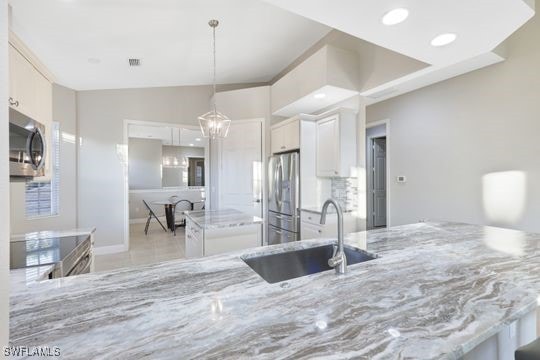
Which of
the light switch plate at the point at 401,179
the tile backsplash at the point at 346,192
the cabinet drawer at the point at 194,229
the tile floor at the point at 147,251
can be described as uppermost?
the light switch plate at the point at 401,179

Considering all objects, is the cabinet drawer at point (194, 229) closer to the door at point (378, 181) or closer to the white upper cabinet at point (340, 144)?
the white upper cabinet at point (340, 144)

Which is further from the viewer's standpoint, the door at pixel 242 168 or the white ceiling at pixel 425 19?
the door at pixel 242 168

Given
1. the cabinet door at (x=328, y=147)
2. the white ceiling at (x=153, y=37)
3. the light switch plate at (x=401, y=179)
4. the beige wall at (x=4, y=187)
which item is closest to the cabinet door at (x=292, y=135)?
the cabinet door at (x=328, y=147)

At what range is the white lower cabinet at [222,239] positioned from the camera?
2.40 meters

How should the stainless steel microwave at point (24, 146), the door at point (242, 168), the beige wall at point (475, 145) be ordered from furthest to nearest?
1. the door at point (242, 168)
2. the beige wall at point (475, 145)
3. the stainless steel microwave at point (24, 146)

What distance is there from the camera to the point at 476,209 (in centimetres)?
316

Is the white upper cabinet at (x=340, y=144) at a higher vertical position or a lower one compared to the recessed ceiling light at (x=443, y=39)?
lower

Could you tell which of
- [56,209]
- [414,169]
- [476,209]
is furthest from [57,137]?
[476,209]

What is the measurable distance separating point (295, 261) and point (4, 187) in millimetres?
1312

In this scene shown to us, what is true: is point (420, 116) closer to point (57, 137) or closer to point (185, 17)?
point (185, 17)

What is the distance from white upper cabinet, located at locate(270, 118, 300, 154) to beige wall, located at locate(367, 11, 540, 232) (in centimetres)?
191

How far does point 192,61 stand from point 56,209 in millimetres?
3185

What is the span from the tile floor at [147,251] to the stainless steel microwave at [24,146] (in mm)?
2771

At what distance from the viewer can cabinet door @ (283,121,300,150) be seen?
377 cm
